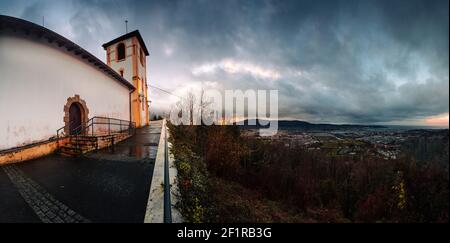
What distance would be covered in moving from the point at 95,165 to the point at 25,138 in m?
3.39

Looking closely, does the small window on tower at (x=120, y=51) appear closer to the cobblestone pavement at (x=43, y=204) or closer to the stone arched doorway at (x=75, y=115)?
the stone arched doorway at (x=75, y=115)

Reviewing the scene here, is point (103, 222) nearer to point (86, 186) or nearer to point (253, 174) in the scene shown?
point (86, 186)

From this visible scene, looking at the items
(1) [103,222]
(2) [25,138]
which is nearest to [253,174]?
(1) [103,222]

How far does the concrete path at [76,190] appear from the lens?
262 cm

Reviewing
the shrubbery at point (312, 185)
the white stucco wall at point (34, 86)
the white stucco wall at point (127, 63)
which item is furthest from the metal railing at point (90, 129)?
the white stucco wall at point (127, 63)

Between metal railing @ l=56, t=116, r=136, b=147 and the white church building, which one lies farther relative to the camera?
metal railing @ l=56, t=116, r=136, b=147

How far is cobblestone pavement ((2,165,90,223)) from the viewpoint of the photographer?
8.34 feet

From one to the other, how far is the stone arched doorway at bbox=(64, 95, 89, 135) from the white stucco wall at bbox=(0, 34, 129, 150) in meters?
0.20

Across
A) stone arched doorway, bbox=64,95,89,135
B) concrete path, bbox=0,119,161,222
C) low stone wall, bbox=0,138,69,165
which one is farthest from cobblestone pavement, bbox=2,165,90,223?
stone arched doorway, bbox=64,95,89,135

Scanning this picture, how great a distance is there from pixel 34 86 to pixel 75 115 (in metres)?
2.39

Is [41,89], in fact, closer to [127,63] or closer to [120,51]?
[127,63]

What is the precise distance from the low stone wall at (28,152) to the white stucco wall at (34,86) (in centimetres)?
29

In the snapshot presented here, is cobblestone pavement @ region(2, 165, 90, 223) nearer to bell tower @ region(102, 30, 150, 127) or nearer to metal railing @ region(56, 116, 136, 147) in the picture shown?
metal railing @ region(56, 116, 136, 147)

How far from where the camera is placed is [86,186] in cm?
370
